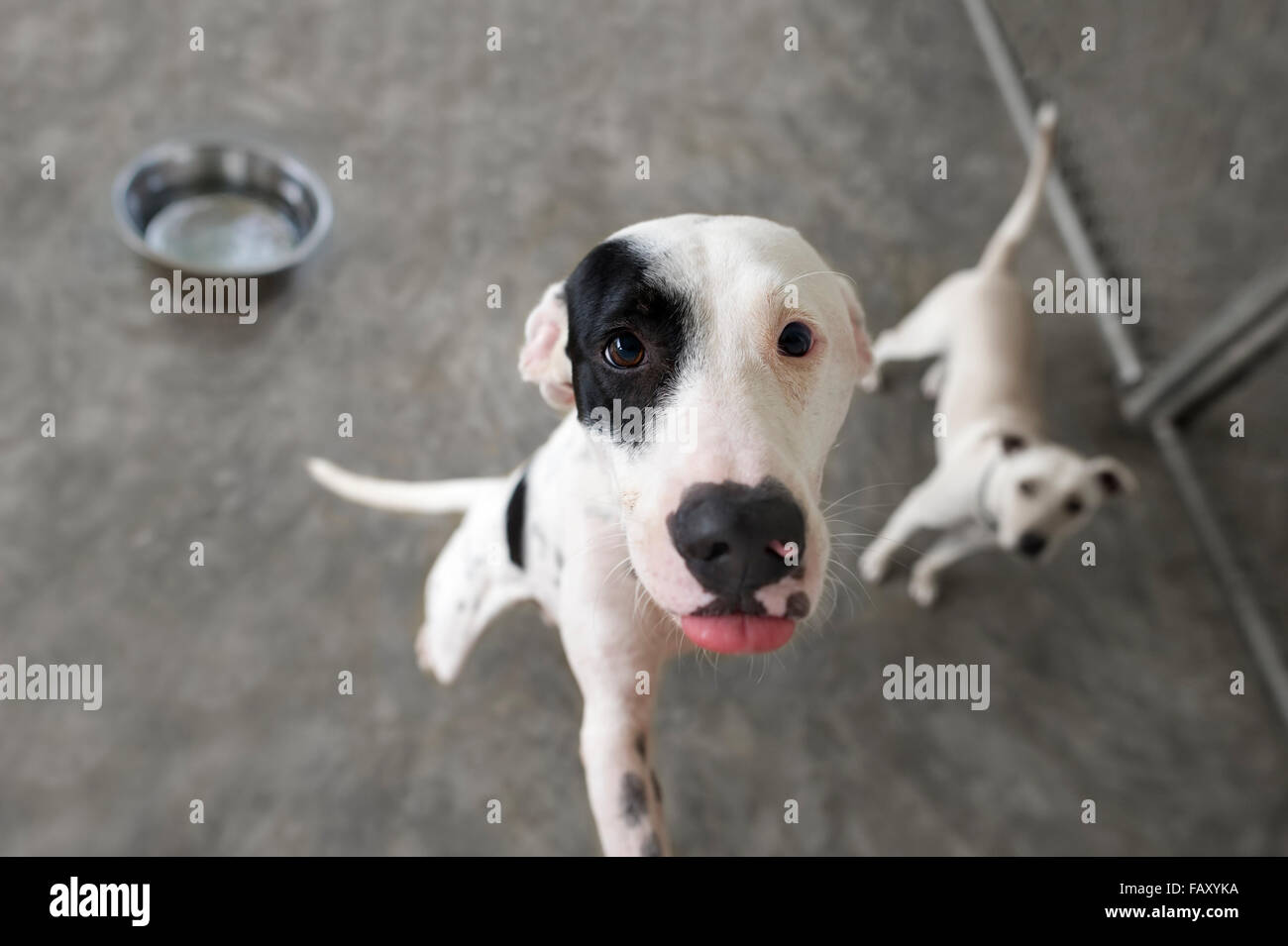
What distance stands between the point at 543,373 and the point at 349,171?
2251 millimetres

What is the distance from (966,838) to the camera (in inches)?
96.9

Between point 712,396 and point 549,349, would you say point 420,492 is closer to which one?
point 549,349

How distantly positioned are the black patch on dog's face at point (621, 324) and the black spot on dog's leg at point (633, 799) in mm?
418

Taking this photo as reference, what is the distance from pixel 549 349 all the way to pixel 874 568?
2142 millimetres

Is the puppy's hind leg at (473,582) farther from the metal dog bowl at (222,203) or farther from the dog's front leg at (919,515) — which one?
the metal dog bowl at (222,203)

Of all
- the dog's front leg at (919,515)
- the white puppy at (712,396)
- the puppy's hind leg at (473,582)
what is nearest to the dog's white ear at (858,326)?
the white puppy at (712,396)

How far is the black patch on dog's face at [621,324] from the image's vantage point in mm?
719

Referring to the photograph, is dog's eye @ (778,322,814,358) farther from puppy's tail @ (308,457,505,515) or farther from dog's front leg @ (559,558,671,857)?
puppy's tail @ (308,457,505,515)

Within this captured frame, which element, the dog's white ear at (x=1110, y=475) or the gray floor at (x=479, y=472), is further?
the dog's white ear at (x=1110, y=475)

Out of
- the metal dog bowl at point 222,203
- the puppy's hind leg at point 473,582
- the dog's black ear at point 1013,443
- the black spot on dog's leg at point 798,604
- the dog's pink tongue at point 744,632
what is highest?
the metal dog bowl at point 222,203

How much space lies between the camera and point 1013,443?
7.61 ft

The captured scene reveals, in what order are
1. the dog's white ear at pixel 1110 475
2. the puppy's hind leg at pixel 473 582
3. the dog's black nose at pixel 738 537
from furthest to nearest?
the dog's white ear at pixel 1110 475
the puppy's hind leg at pixel 473 582
the dog's black nose at pixel 738 537

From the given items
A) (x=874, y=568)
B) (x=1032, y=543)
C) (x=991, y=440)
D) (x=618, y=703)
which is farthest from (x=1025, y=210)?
(x=618, y=703)
